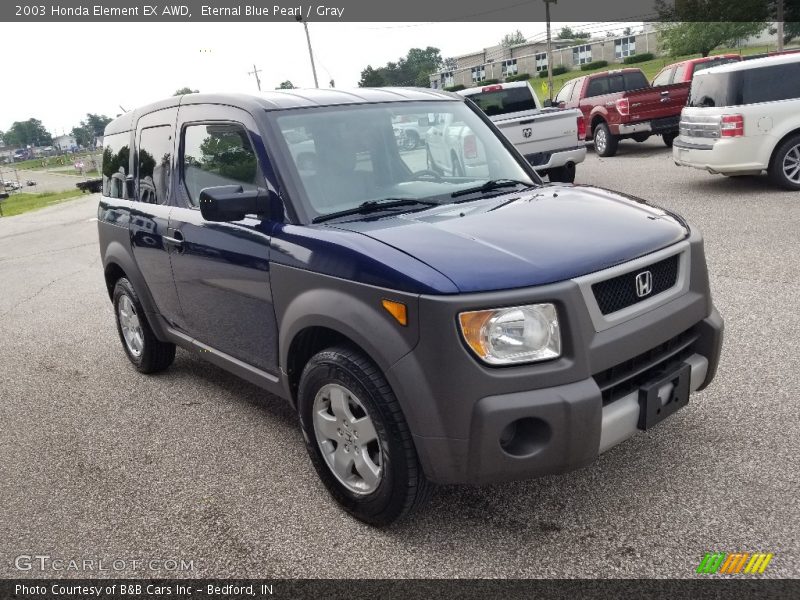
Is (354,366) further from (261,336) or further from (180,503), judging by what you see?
(180,503)

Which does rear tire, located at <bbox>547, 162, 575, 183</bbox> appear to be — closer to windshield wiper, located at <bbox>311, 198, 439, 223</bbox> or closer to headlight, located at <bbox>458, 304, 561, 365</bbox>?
windshield wiper, located at <bbox>311, 198, 439, 223</bbox>

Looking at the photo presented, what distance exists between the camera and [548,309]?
8.76 ft

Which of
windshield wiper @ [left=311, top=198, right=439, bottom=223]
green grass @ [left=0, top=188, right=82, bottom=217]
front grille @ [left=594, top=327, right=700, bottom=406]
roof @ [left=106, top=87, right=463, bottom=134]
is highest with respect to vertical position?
roof @ [left=106, top=87, right=463, bottom=134]

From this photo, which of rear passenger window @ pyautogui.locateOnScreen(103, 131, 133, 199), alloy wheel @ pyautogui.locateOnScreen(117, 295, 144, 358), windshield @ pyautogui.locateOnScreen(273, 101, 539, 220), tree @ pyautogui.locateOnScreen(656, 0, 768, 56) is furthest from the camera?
tree @ pyautogui.locateOnScreen(656, 0, 768, 56)

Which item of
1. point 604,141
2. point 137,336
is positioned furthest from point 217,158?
point 604,141

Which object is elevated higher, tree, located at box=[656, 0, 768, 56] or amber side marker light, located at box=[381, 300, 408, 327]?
tree, located at box=[656, 0, 768, 56]

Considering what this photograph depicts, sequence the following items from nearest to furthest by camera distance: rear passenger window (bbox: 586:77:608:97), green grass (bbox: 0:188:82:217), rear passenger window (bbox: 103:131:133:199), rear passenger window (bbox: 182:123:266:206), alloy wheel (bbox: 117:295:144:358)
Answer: rear passenger window (bbox: 182:123:266:206)
rear passenger window (bbox: 103:131:133:199)
alloy wheel (bbox: 117:295:144:358)
rear passenger window (bbox: 586:77:608:97)
green grass (bbox: 0:188:82:217)

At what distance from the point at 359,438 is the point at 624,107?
14389 millimetres

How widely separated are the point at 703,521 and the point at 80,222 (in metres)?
20.1

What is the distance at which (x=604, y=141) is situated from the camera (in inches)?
674

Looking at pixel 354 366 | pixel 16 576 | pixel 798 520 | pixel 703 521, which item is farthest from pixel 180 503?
pixel 798 520

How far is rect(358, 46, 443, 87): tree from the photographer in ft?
322

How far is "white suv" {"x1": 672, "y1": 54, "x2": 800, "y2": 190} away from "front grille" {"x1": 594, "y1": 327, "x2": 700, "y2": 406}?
7882mm

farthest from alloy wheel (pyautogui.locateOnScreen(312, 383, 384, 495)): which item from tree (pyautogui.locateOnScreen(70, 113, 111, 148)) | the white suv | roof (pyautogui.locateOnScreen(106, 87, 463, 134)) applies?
tree (pyautogui.locateOnScreen(70, 113, 111, 148))
